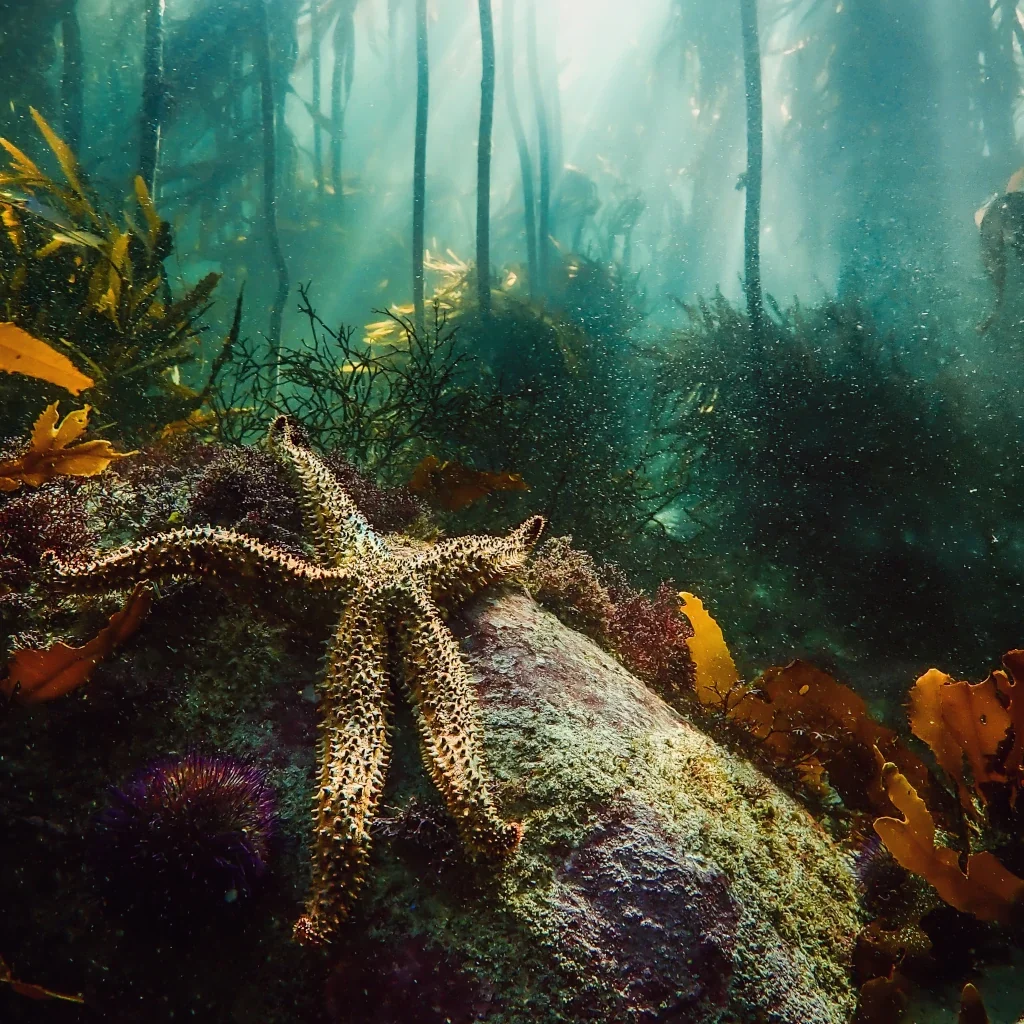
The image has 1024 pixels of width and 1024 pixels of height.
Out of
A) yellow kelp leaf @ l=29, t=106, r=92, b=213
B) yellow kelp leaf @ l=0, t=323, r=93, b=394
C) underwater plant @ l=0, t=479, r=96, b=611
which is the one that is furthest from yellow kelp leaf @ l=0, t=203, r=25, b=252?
underwater plant @ l=0, t=479, r=96, b=611

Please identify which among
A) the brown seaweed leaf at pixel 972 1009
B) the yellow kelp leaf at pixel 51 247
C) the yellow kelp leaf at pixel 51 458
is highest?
the yellow kelp leaf at pixel 51 247

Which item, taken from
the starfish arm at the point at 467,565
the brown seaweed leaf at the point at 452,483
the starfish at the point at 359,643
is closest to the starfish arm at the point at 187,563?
the starfish at the point at 359,643

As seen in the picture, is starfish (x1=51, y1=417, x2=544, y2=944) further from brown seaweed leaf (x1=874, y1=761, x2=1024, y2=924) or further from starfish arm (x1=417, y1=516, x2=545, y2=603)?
brown seaweed leaf (x1=874, y1=761, x2=1024, y2=924)

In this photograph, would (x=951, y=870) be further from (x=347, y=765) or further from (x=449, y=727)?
(x=347, y=765)

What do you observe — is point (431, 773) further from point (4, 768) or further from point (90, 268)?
point (90, 268)

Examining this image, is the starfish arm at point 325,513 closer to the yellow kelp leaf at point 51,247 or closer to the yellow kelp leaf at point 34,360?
the yellow kelp leaf at point 34,360

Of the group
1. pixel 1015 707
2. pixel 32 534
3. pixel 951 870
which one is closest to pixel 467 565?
pixel 32 534
